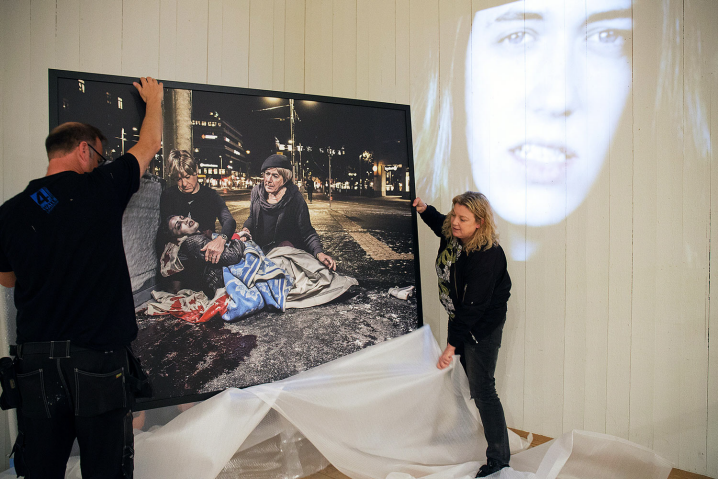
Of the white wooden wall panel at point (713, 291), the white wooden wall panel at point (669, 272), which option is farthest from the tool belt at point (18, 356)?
the white wooden wall panel at point (713, 291)

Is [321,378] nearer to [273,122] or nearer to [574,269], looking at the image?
[273,122]

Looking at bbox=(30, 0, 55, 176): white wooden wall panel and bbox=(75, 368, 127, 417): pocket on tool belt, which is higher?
bbox=(30, 0, 55, 176): white wooden wall panel

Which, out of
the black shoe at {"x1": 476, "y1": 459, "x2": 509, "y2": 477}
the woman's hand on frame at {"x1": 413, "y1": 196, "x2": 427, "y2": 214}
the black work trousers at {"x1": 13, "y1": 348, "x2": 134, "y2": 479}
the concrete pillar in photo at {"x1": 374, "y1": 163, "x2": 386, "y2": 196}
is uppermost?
the concrete pillar in photo at {"x1": 374, "y1": 163, "x2": 386, "y2": 196}

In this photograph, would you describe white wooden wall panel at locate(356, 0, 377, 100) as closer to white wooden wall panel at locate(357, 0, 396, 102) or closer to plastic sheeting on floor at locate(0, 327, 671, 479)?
white wooden wall panel at locate(357, 0, 396, 102)

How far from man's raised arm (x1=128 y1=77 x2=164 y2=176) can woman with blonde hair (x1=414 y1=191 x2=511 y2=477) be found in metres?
1.44

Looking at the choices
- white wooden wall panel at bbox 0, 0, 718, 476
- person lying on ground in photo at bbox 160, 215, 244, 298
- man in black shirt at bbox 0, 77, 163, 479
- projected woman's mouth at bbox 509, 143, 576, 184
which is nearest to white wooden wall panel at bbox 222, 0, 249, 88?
white wooden wall panel at bbox 0, 0, 718, 476

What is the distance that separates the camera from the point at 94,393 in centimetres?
145

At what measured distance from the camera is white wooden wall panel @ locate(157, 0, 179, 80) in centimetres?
271

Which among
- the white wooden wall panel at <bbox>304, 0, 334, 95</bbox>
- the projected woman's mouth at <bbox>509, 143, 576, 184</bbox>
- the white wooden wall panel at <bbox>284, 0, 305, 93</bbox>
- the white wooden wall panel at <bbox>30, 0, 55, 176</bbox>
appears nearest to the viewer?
→ the white wooden wall panel at <bbox>30, 0, 55, 176</bbox>

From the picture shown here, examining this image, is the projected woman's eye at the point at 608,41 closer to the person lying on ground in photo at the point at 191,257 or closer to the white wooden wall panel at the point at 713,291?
the white wooden wall panel at the point at 713,291

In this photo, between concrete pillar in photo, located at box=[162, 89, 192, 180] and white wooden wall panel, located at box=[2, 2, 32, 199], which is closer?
concrete pillar in photo, located at box=[162, 89, 192, 180]

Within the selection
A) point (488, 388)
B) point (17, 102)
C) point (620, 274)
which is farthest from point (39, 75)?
point (620, 274)

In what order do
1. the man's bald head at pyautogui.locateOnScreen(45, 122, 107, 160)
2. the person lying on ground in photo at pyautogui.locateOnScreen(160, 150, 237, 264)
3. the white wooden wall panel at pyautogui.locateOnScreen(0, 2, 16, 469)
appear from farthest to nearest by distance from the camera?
the white wooden wall panel at pyautogui.locateOnScreen(0, 2, 16, 469) < the person lying on ground in photo at pyautogui.locateOnScreen(160, 150, 237, 264) < the man's bald head at pyautogui.locateOnScreen(45, 122, 107, 160)

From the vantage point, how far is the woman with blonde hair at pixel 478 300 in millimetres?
2189
